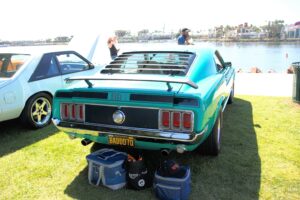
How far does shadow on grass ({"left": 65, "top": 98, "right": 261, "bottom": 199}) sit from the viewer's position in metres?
3.23

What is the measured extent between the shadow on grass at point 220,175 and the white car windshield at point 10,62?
2196 mm

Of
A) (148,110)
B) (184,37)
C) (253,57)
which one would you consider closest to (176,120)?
(148,110)

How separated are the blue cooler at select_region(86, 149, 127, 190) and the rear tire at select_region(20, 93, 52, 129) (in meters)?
2.34

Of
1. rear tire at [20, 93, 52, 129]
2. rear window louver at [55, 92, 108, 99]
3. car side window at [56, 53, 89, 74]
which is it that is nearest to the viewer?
rear window louver at [55, 92, 108, 99]

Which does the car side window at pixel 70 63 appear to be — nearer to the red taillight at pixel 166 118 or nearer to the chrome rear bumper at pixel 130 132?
the chrome rear bumper at pixel 130 132

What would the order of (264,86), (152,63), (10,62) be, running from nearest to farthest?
1. (152,63)
2. (10,62)
3. (264,86)

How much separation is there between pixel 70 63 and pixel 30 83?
5.23 feet

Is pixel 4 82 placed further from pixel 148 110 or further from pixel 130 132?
pixel 148 110

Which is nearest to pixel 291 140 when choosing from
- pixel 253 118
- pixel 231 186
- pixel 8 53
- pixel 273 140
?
pixel 273 140

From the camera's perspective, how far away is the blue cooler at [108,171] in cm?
333

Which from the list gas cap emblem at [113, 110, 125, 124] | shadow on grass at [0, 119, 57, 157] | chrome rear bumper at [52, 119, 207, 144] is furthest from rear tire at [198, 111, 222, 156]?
shadow on grass at [0, 119, 57, 157]

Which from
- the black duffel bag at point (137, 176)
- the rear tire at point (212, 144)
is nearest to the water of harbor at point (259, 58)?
the rear tire at point (212, 144)

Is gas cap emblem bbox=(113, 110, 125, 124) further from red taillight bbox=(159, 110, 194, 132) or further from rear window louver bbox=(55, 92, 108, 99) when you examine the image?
red taillight bbox=(159, 110, 194, 132)

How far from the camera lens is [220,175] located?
12.0 feet
